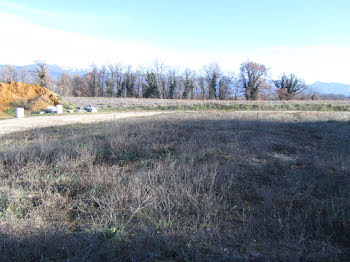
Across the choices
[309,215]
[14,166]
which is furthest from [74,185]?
[309,215]

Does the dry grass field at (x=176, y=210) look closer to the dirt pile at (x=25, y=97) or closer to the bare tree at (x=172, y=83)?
the dirt pile at (x=25, y=97)

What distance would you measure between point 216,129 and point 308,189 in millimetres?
5789

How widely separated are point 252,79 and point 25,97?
4438 centimetres

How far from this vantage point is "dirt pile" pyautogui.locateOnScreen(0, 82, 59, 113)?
21.1 metres

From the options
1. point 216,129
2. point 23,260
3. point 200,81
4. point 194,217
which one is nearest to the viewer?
point 23,260

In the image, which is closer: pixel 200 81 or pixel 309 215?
pixel 309 215

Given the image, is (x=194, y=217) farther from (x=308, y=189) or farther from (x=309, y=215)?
(x=308, y=189)

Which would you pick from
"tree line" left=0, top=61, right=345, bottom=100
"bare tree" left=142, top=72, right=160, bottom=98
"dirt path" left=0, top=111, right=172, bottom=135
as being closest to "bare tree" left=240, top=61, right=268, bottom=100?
"tree line" left=0, top=61, right=345, bottom=100

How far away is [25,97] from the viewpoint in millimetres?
22188

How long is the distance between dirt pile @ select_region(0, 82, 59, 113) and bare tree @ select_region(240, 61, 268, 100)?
3985cm

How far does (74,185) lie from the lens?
3846 mm

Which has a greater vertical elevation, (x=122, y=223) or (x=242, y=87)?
(x=242, y=87)

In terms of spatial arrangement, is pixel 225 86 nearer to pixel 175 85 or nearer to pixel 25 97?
pixel 175 85

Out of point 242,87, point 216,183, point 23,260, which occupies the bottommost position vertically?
point 23,260
